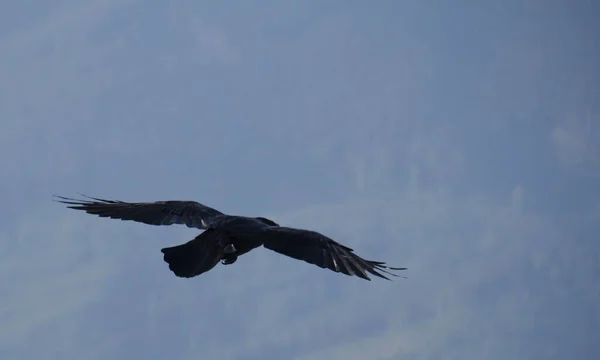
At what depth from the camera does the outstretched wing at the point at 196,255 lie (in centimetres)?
3628

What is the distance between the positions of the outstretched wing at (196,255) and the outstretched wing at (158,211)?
868mm

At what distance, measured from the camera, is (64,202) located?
40.2 meters

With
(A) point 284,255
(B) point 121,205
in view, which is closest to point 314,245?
(A) point 284,255

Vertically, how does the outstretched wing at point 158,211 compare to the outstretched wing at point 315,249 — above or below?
above

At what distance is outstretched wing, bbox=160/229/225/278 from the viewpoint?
36.3m

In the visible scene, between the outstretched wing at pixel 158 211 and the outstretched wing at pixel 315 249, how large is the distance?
8.10ft

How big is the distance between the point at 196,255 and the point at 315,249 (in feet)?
9.68

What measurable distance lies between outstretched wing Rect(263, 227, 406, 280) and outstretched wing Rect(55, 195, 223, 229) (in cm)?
247

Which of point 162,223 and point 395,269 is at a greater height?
point 162,223

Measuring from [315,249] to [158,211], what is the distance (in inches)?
211

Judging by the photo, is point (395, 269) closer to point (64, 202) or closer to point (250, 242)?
point (250, 242)

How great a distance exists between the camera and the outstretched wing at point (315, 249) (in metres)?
35.6

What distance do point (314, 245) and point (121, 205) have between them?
6.86 m

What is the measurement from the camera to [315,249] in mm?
36031
